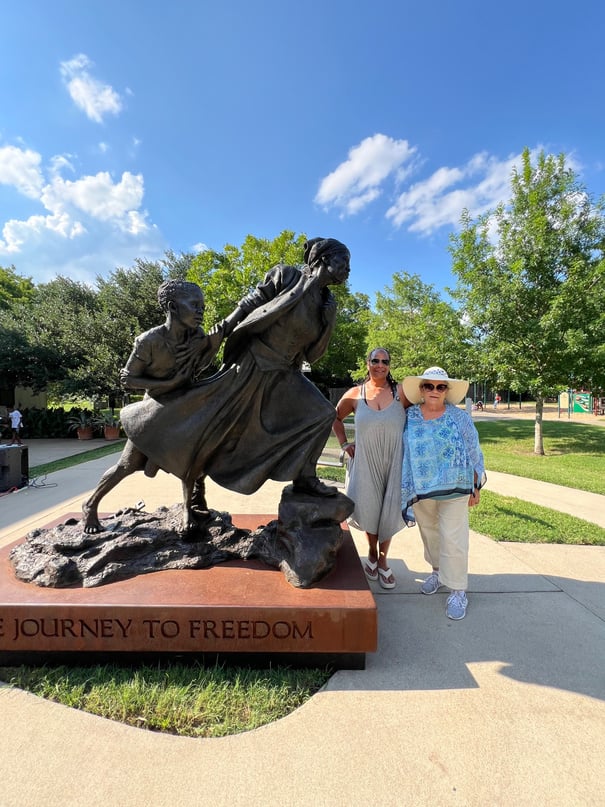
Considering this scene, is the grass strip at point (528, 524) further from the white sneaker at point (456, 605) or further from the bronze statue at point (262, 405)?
the bronze statue at point (262, 405)

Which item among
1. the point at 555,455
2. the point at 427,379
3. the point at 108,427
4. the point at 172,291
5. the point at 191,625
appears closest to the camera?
the point at 191,625

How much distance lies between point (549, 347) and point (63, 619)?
1223 centimetres

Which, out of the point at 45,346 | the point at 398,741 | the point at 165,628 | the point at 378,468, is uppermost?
the point at 45,346

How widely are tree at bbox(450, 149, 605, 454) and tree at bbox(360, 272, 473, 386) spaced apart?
76cm

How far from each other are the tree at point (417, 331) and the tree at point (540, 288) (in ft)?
2.48

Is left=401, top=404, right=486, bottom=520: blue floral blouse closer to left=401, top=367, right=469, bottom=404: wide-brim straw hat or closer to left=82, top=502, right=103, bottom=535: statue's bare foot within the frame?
left=401, top=367, right=469, bottom=404: wide-brim straw hat

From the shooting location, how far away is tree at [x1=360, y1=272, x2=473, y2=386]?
42.8 feet

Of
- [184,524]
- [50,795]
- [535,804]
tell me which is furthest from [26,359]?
[535,804]

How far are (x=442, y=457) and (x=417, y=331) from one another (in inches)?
572

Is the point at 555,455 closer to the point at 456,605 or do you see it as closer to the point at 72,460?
the point at 456,605

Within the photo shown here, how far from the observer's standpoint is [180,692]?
223 cm

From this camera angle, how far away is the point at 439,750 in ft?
6.18

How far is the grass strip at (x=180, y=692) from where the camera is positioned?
206 cm

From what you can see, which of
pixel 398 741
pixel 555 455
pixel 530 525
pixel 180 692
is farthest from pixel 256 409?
pixel 555 455
